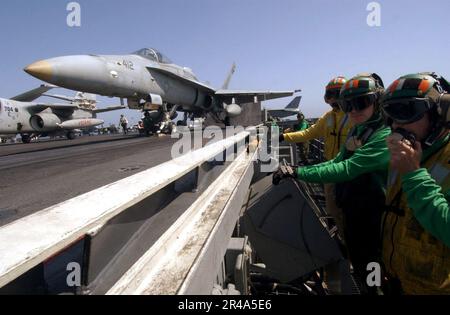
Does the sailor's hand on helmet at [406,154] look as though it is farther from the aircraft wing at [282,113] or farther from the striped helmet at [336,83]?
the aircraft wing at [282,113]

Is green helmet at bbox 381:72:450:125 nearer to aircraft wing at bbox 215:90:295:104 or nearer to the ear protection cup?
the ear protection cup

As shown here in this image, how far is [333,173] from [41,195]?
265 cm

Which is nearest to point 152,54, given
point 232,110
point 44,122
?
point 232,110

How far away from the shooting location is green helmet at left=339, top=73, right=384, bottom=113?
2691 millimetres

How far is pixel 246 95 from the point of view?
70.2 feet

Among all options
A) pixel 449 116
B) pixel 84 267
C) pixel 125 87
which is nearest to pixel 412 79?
pixel 449 116

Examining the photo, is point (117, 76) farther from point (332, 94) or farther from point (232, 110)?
point (232, 110)

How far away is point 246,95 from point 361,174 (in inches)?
769

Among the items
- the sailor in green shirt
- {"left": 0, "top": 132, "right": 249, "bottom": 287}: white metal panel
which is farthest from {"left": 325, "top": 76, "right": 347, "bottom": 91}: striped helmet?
the sailor in green shirt

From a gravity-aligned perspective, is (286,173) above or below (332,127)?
below

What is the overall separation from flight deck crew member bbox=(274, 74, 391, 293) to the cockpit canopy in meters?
12.6
